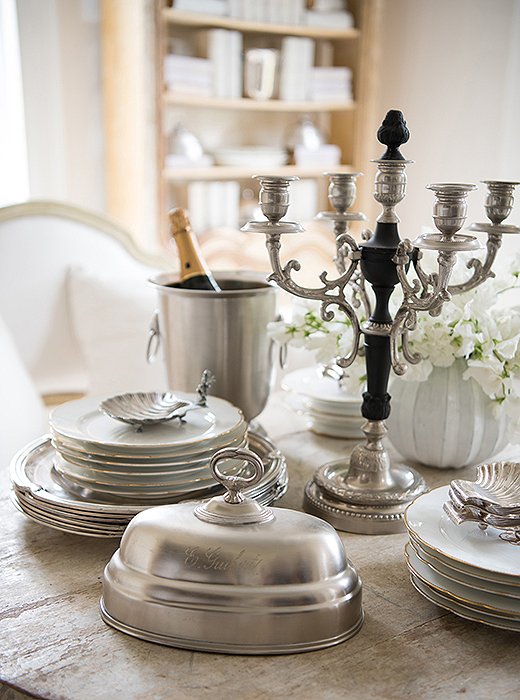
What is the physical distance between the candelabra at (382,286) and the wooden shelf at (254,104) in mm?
2326

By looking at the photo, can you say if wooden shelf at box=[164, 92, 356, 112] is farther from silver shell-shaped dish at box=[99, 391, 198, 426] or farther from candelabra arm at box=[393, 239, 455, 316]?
candelabra arm at box=[393, 239, 455, 316]

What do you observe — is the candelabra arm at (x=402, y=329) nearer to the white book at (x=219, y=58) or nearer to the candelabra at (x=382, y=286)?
the candelabra at (x=382, y=286)

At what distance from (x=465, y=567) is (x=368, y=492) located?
0.24 m

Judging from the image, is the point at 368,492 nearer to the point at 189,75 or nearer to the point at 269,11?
the point at 189,75

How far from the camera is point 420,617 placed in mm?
809

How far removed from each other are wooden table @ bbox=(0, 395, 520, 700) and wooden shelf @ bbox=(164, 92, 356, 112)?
8.61 feet

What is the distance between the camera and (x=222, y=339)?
1236 mm

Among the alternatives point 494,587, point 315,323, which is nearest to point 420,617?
point 494,587

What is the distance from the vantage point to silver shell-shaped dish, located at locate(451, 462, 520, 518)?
84cm

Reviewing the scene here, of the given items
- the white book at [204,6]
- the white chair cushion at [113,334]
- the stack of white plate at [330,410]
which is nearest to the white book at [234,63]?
the white book at [204,6]

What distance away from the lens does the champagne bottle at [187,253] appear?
134cm

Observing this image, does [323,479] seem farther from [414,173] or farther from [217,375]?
[414,173]

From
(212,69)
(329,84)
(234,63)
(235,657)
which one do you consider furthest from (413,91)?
Answer: (235,657)

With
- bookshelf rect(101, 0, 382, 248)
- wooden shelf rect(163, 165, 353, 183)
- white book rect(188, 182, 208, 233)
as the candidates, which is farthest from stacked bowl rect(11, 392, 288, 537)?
white book rect(188, 182, 208, 233)
